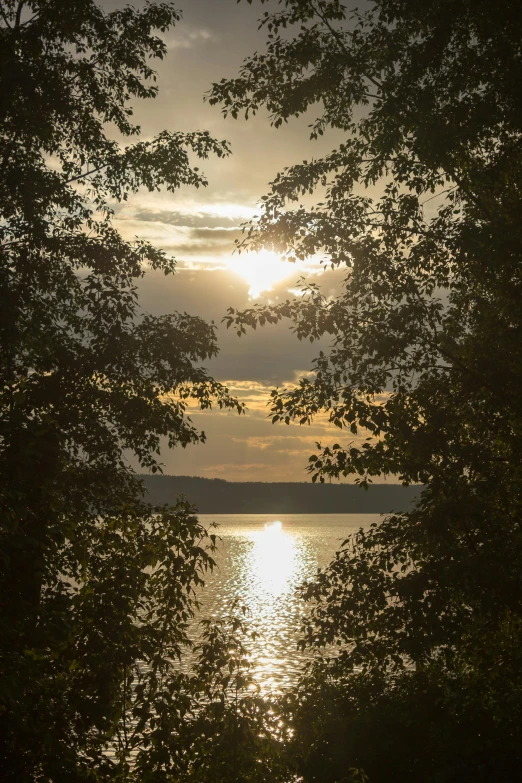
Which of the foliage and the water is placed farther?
the water

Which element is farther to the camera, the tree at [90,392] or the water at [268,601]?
the water at [268,601]

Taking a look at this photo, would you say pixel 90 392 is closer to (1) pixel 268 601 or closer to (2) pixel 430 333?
(2) pixel 430 333

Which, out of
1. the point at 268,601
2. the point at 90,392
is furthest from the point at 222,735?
the point at 268,601

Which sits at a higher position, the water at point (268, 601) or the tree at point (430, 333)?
the tree at point (430, 333)

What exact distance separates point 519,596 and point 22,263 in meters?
11.5

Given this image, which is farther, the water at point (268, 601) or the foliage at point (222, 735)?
the water at point (268, 601)

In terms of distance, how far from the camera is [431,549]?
11.7 metres

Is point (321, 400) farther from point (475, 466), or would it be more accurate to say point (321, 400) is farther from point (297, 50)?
point (297, 50)

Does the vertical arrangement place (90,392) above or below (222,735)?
above

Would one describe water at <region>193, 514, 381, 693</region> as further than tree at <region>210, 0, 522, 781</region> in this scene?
Yes

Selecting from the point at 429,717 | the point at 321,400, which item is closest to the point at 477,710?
the point at 429,717

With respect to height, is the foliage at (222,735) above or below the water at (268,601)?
above

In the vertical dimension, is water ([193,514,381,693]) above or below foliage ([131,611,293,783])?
below

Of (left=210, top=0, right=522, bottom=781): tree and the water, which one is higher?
(left=210, top=0, right=522, bottom=781): tree
